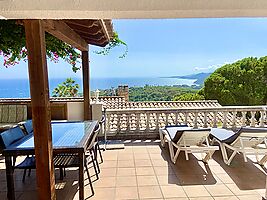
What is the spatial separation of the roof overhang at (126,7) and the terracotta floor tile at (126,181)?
9.11ft

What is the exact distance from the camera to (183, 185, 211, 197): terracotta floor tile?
3131 millimetres

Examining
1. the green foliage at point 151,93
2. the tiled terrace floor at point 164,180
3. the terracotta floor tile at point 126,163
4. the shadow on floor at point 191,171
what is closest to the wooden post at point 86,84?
the tiled terrace floor at point 164,180

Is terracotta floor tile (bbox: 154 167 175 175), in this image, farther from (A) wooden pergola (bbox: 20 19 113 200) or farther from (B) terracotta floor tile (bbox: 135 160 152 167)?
(A) wooden pergola (bbox: 20 19 113 200)

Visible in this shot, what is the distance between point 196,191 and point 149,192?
633 mm

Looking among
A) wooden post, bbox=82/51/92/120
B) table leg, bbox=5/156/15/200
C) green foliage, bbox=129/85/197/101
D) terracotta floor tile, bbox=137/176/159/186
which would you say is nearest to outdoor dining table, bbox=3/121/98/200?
table leg, bbox=5/156/15/200

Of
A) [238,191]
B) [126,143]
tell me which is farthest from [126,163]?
[238,191]

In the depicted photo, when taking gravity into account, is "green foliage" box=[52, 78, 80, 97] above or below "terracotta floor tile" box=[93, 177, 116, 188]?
above

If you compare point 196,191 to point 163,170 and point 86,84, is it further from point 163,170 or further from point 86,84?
point 86,84

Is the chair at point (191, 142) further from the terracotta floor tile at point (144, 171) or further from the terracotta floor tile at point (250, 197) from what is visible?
the terracotta floor tile at point (250, 197)

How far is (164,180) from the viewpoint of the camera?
141 inches

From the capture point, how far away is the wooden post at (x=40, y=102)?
7.16 ft

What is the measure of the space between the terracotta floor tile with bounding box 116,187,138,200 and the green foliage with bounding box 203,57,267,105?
14.1 metres

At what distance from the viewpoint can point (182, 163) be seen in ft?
14.2

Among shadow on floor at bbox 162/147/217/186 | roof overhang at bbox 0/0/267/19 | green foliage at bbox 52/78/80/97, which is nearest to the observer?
roof overhang at bbox 0/0/267/19
